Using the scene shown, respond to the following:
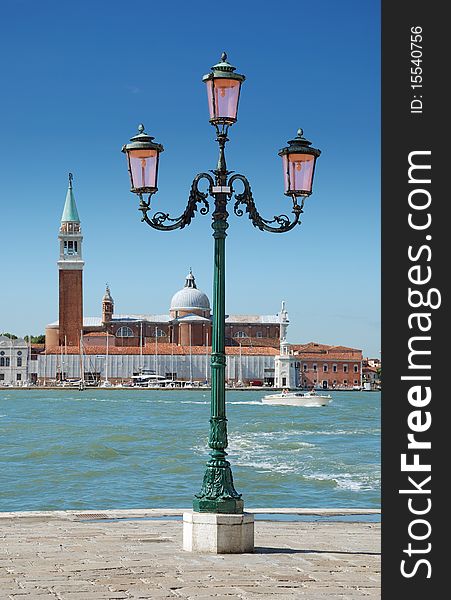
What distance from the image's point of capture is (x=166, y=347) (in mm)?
95438

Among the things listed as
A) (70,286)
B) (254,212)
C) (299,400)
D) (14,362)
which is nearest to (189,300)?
(70,286)

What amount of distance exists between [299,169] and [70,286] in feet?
283

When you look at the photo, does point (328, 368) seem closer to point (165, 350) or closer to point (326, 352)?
point (326, 352)

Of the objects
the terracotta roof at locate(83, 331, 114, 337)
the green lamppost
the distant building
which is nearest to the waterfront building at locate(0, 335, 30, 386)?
the terracotta roof at locate(83, 331, 114, 337)

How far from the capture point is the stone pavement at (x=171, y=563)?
535 centimetres

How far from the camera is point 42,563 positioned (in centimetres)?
620

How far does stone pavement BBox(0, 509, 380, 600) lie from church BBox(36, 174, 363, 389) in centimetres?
8495

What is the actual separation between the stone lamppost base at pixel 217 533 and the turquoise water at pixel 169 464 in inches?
265

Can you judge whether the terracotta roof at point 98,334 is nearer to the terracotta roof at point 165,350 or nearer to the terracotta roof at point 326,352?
the terracotta roof at point 165,350

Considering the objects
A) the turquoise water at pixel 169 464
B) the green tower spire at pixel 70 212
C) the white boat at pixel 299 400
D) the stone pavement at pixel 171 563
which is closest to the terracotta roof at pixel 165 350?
the green tower spire at pixel 70 212

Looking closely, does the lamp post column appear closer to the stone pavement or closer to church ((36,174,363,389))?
the stone pavement

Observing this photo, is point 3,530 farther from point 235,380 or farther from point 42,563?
point 235,380

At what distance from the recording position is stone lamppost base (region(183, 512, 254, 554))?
21.5 feet

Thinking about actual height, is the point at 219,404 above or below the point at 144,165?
below
